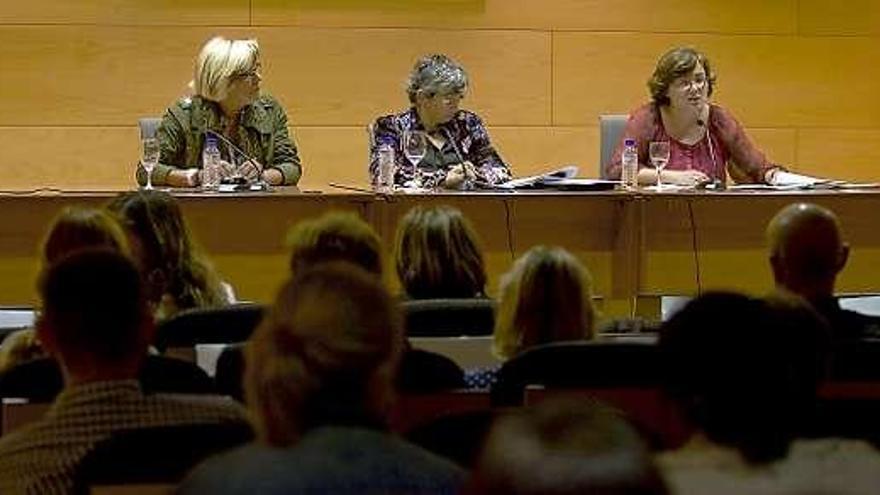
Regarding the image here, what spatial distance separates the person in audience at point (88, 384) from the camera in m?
2.44

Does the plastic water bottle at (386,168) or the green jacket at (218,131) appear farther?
the green jacket at (218,131)

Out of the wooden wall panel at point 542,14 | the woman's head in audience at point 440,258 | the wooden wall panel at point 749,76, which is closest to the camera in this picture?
the woman's head in audience at point 440,258

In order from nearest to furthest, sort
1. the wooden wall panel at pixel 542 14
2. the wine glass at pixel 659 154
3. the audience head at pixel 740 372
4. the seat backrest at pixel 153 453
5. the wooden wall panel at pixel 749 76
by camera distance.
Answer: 1. the audience head at pixel 740 372
2. the seat backrest at pixel 153 453
3. the wine glass at pixel 659 154
4. the wooden wall panel at pixel 542 14
5. the wooden wall panel at pixel 749 76

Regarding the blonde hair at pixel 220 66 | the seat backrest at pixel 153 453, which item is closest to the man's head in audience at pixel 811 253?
the seat backrest at pixel 153 453

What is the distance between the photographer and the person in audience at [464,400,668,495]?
1.27 m

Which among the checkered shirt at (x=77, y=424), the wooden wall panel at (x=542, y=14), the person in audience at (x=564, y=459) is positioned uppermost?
the wooden wall panel at (x=542, y=14)

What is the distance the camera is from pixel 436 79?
600cm

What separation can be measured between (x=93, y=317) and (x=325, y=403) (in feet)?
2.32

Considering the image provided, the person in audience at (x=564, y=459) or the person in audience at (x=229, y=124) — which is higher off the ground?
the person in audience at (x=229, y=124)

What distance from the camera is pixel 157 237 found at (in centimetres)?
404

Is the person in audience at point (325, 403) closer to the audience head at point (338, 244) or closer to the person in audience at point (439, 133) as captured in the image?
the audience head at point (338, 244)

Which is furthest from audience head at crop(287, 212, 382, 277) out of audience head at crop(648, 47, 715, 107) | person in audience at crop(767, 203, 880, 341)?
audience head at crop(648, 47, 715, 107)

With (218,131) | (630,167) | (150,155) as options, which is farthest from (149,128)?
(630,167)

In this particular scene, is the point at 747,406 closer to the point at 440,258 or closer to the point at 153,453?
the point at 153,453
